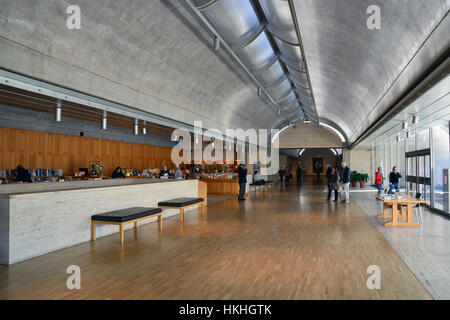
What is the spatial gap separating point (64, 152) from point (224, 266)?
9013mm

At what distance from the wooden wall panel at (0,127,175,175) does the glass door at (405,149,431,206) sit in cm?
1132

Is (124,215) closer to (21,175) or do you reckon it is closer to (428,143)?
(21,175)

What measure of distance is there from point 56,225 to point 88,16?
364 cm

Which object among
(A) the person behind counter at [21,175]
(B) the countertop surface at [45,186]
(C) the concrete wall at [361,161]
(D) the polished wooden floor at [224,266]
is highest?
(C) the concrete wall at [361,161]

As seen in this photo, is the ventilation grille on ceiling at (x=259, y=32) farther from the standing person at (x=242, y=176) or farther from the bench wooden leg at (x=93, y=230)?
the bench wooden leg at (x=93, y=230)

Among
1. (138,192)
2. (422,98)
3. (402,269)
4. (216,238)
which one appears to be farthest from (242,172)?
(402,269)

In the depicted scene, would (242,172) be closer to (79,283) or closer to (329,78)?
(329,78)

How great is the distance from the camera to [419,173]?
10922 mm

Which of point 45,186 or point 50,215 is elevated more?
point 45,186

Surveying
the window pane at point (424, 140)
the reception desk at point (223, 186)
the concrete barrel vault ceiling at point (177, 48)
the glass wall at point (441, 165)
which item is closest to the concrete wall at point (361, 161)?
the reception desk at point (223, 186)

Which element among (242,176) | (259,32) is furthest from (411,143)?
(259,32)

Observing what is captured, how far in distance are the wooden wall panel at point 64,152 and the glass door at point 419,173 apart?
11.3 meters

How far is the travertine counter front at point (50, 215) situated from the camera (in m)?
4.41

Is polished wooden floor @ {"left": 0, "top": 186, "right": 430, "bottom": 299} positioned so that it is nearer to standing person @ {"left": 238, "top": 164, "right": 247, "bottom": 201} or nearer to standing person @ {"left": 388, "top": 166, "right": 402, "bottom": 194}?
standing person @ {"left": 388, "top": 166, "right": 402, "bottom": 194}
